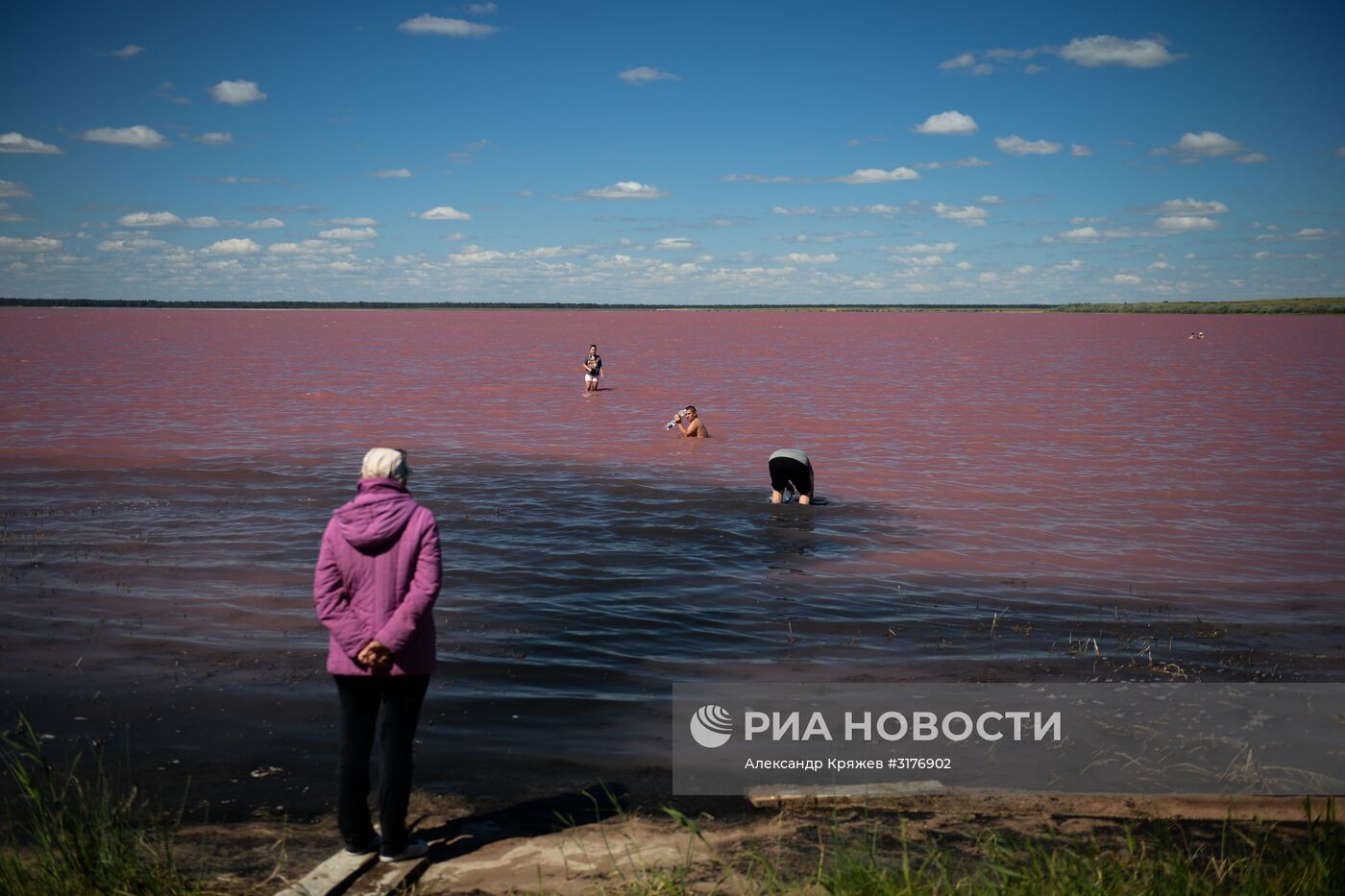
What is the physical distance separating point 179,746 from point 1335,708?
881 centimetres

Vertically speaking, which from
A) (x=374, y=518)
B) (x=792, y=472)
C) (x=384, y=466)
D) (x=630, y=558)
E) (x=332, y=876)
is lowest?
(x=332, y=876)

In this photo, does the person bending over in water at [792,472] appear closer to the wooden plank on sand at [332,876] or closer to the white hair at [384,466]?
the white hair at [384,466]

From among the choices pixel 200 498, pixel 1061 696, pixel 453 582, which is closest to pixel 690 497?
pixel 453 582

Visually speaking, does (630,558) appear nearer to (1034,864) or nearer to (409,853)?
(409,853)

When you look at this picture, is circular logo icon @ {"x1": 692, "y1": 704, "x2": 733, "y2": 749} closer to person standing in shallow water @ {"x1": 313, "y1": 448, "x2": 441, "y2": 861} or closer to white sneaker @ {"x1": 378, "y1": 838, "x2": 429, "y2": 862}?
white sneaker @ {"x1": 378, "y1": 838, "x2": 429, "y2": 862}

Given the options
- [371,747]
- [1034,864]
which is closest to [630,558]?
[371,747]

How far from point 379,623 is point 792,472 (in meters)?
11.7

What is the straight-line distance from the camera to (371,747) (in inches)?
208

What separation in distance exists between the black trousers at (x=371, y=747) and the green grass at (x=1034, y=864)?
49.5 inches

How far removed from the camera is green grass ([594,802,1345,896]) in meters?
4.60

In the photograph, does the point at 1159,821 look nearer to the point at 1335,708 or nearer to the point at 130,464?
the point at 1335,708

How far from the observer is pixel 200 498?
54.9 feet

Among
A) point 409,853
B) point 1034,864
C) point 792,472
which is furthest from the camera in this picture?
point 792,472

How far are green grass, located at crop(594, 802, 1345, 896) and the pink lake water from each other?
2.07 metres
